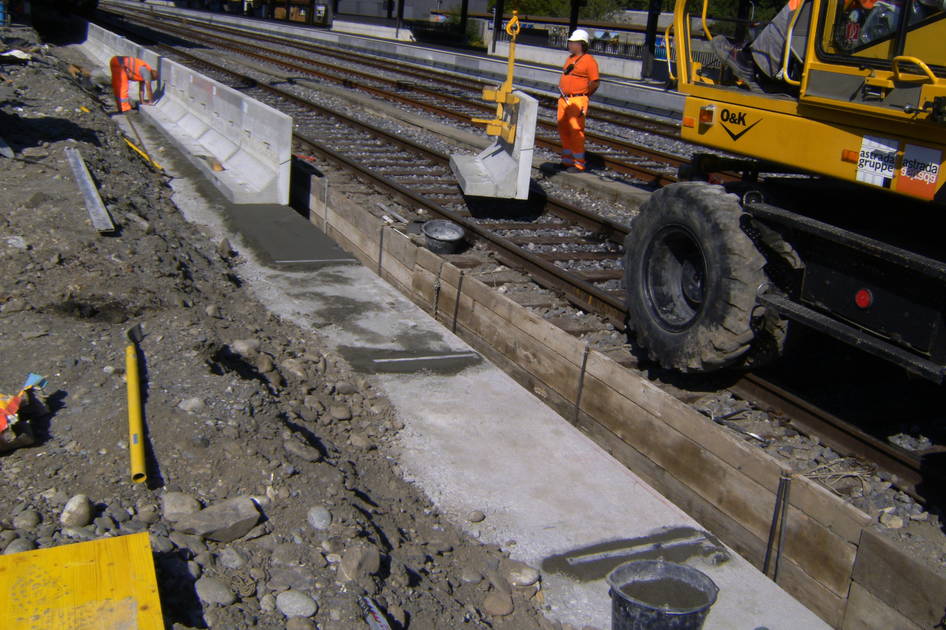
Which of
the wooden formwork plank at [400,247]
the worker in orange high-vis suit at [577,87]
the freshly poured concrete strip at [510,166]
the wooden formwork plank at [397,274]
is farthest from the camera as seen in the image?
the worker in orange high-vis suit at [577,87]

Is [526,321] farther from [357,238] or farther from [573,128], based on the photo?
[573,128]

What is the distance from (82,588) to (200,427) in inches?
62.8

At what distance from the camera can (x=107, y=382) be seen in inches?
198

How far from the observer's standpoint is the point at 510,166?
33.8ft

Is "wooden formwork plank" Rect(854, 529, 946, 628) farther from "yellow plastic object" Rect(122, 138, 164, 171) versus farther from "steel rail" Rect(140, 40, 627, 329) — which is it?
"yellow plastic object" Rect(122, 138, 164, 171)

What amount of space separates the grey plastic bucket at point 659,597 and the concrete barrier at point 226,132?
861cm

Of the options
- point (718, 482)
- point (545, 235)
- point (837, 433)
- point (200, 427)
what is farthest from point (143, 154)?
point (837, 433)

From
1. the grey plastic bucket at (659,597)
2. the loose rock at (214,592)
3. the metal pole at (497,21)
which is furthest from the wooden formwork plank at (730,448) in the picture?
the metal pole at (497,21)

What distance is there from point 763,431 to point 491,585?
2171 mm

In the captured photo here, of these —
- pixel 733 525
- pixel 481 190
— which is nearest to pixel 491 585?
pixel 733 525

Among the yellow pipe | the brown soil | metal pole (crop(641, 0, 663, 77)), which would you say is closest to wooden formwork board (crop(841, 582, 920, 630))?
the brown soil

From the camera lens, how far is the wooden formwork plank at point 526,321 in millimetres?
6293

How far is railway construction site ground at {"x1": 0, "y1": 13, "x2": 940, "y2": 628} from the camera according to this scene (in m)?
3.80

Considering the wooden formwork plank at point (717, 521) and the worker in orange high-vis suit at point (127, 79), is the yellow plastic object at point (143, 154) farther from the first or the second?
Result: the wooden formwork plank at point (717, 521)
